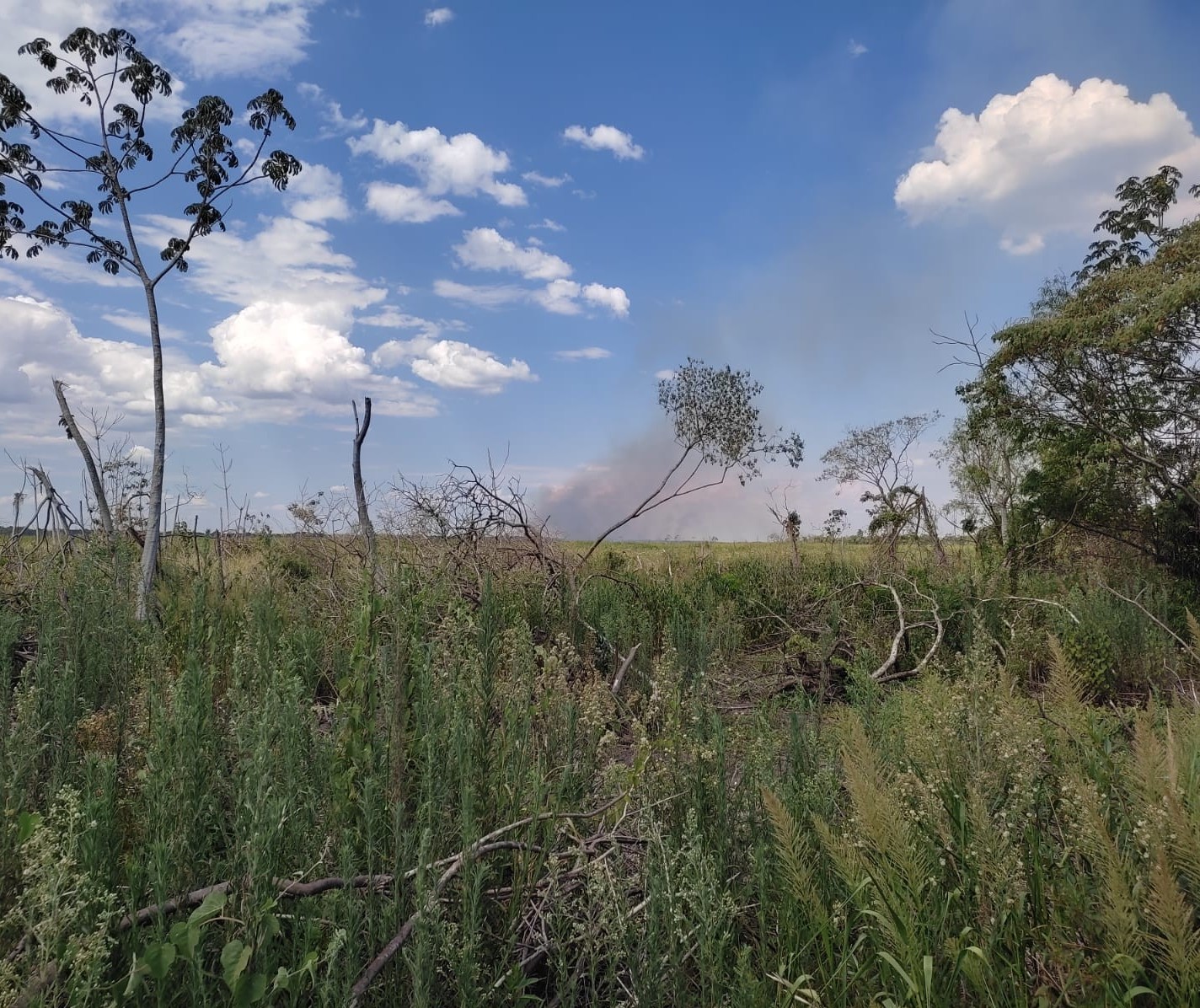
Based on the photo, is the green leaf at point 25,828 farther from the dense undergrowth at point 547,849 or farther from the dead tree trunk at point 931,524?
the dead tree trunk at point 931,524

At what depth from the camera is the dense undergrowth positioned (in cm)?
175

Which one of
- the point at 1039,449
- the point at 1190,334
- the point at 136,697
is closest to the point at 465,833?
the point at 136,697

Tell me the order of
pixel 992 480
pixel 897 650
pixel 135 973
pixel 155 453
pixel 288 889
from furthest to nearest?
pixel 992 480
pixel 155 453
pixel 897 650
pixel 288 889
pixel 135 973

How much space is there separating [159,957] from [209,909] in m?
0.15

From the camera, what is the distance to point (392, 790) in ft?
8.27

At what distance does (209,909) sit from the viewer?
1824mm

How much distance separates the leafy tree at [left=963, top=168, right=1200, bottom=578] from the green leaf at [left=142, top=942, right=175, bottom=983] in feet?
46.4

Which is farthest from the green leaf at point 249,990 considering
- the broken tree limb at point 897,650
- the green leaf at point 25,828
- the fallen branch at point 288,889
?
the broken tree limb at point 897,650

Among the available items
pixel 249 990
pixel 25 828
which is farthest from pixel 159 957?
pixel 25 828

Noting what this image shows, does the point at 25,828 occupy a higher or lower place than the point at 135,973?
higher

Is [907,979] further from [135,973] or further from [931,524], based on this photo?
[931,524]

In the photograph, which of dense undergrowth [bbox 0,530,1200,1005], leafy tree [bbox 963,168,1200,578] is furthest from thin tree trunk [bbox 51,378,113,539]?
leafy tree [bbox 963,168,1200,578]

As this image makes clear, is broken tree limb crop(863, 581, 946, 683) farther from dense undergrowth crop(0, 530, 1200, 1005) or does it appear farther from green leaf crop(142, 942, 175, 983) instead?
green leaf crop(142, 942, 175, 983)

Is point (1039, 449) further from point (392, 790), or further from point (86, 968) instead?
point (86, 968)
